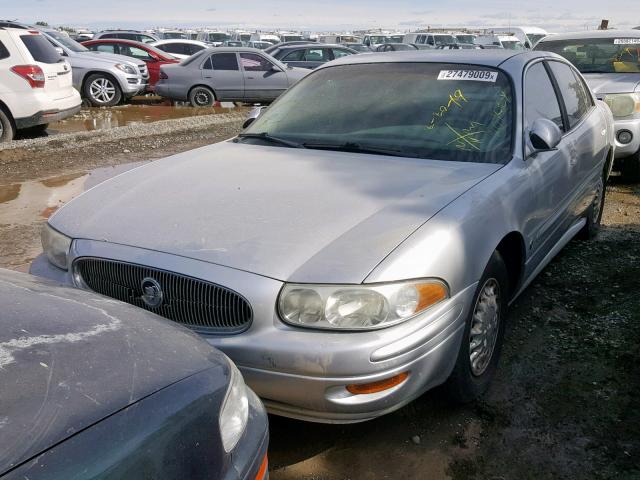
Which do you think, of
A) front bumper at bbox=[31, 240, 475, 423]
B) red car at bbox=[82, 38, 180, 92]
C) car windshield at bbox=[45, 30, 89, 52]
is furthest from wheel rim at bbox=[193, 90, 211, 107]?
front bumper at bbox=[31, 240, 475, 423]

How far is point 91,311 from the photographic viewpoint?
2.02 metres

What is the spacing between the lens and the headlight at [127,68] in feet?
47.7

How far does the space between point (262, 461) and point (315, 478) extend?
82 centimetres

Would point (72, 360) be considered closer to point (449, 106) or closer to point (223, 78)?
point (449, 106)

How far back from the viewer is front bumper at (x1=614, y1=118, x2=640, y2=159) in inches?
276

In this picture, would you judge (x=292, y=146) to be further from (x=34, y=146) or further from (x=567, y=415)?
(x=34, y=146)

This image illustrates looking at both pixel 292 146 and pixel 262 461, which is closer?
pixel 262 461

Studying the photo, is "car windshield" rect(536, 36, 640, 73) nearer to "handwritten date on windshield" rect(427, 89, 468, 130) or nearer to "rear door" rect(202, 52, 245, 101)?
"handwritten date on windshield" rect(427, 89, 468, 130)

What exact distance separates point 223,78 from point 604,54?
8.98 m

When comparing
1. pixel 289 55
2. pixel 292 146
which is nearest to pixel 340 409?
pixel 292 146

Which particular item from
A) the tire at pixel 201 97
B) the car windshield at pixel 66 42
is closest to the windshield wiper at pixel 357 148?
the tire at pixel 201 97

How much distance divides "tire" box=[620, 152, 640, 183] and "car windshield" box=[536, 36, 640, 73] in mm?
1398

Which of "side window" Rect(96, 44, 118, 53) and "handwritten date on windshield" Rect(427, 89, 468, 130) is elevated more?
"handwritten date on windshield" Rect(427, 89, 468, 130)

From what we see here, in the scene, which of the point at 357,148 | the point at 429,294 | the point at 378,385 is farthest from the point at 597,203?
the point at 378,385
